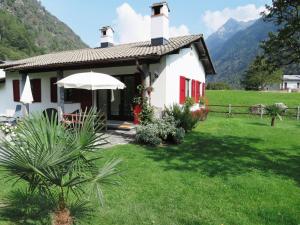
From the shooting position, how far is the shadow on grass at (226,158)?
6559mm

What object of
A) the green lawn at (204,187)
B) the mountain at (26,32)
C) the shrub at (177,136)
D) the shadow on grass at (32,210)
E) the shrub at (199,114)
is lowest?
the green lawn at (204,187)

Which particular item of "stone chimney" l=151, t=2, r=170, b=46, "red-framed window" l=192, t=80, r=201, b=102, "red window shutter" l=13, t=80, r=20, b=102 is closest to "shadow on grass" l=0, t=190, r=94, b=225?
"stone chimney" l=151, t=2, r=170, b=46

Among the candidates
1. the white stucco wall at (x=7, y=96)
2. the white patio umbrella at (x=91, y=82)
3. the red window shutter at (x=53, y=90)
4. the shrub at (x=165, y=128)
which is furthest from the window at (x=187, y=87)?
the white stucco wall at (x=7, y=96)

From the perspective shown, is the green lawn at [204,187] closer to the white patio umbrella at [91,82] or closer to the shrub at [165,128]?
the shrub at [165,128]

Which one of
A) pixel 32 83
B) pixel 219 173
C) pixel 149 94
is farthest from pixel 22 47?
pixel 219 173

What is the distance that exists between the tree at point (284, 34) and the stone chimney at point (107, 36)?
1097 centimetres

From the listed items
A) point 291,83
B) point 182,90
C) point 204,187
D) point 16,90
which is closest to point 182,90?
point 182,90

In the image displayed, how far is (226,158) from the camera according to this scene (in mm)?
7555

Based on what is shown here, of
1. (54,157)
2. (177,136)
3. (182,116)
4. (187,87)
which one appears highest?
(187,87)

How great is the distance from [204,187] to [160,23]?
887cm

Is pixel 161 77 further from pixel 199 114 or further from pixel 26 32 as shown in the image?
pixel 26 32

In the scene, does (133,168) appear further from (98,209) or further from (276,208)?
(276,208)

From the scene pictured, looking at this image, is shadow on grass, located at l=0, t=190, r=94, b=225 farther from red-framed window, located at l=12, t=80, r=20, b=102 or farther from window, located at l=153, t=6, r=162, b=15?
red-framed window, located at l=12, t=80, r=20, b=102

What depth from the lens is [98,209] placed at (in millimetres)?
4289
